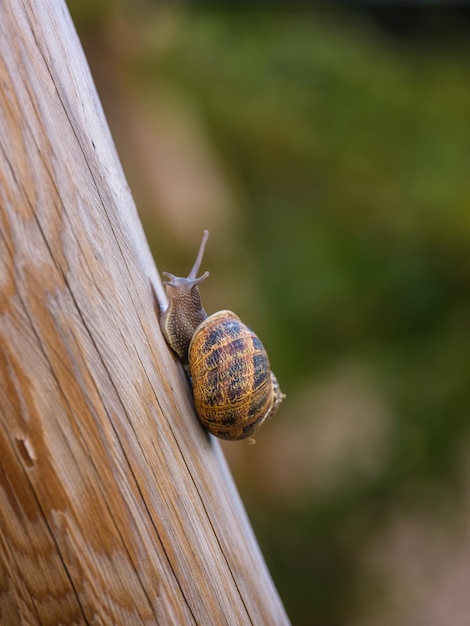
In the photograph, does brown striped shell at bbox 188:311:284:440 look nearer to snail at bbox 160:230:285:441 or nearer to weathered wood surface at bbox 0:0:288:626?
snail at bbox 160:230:285:441

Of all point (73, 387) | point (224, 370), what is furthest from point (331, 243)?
point (73, 387)

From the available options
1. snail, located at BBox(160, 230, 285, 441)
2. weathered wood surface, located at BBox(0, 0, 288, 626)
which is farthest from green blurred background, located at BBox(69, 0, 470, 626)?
weathered wood surface, located at BBox(0, 0, 288, 626)

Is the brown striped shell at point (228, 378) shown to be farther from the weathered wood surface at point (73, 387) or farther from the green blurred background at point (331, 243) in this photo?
the green blurred background at point (331, 243)

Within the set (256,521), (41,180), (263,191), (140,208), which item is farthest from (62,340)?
(263,191)

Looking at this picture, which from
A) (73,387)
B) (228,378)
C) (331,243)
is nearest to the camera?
(73,387)

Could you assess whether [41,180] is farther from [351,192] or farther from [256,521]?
[351,192]

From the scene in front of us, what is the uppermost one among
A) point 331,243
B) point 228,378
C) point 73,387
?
point 73,387

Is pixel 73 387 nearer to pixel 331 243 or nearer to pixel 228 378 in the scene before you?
pixel 228 378
